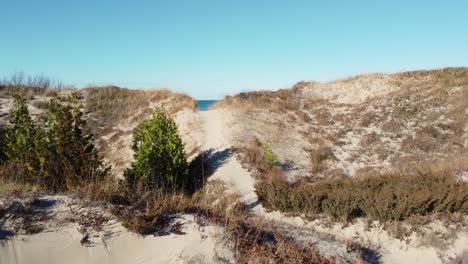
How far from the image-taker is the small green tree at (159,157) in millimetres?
12776

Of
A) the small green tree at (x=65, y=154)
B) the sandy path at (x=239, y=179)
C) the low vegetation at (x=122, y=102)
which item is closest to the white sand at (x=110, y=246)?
the sandy path at (x=239, y=179)

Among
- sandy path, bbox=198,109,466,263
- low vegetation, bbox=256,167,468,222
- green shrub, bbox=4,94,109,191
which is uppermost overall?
green shrub, bbox=4,94,109,191

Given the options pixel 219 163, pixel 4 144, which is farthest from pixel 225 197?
pixel 4 144

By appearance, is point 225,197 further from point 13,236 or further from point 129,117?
point 129,117

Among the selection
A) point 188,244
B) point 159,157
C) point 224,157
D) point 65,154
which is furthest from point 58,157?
point 224,157

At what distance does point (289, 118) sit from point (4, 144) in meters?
15.1

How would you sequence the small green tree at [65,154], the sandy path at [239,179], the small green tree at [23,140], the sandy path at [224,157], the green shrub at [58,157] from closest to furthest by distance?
the sandy path at [239,179] < the green shrub at [58,157] < the small green tree at [65,154] < the small green tree at [23,140] < the sandy path at [224,157]

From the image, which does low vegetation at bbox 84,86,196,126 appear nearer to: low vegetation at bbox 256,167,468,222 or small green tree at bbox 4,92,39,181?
small green tree at bbox 4,92,39,181

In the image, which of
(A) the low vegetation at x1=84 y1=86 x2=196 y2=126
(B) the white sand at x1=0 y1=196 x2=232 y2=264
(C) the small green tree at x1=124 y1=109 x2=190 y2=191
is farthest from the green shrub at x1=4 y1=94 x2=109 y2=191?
(A) the low vegetation at x1=84 y1=86 x2=196 y2=126

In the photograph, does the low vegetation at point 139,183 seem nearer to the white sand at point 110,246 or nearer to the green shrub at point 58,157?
the green shrub at point 58,157

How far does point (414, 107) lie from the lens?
25672 mm

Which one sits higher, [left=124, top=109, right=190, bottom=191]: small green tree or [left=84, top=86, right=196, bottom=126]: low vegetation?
[left=84, top=86, right=196, bottom=126]: low vegetation

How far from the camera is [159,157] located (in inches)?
516

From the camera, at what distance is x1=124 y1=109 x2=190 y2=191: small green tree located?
41.9ft
